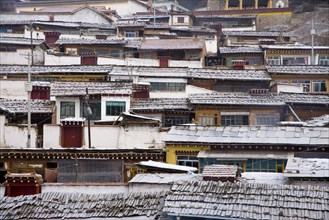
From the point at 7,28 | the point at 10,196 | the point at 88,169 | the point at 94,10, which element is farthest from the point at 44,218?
the point at 94,10

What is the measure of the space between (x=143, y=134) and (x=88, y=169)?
516cm

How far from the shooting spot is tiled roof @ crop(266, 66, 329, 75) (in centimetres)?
5031

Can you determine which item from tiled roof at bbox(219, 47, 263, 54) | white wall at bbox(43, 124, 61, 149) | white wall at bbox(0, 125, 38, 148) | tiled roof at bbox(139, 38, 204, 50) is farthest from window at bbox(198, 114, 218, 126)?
tiled roof at bbox(219, 47, 263, 54)

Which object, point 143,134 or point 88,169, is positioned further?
point 143,134

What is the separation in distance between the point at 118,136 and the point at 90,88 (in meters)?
6.20

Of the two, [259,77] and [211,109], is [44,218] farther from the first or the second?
[259,77]

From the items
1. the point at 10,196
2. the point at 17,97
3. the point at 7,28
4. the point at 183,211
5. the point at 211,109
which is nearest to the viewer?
the point at 183,211

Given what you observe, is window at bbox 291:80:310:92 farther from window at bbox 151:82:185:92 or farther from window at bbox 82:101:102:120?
window at bbox 82:101:102:120

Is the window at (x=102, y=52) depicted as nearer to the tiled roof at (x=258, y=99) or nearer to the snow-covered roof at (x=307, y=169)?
the tiled roof at (x=258, y=99)

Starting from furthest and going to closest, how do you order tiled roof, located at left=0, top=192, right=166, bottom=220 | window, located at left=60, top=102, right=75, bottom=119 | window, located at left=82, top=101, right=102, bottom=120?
window, located at left=60, top=102, right=75, bottom=119 → window, located at left=82, top=101, right=102, bottom=120 → tiled roof, located at left=0, top=192, right=166, bottom=220

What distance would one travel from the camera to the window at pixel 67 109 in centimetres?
3859

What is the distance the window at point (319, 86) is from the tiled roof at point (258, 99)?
8434 millimetres

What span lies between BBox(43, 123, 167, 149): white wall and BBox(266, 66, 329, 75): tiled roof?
738 inches

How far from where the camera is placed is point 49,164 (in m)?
30.8
